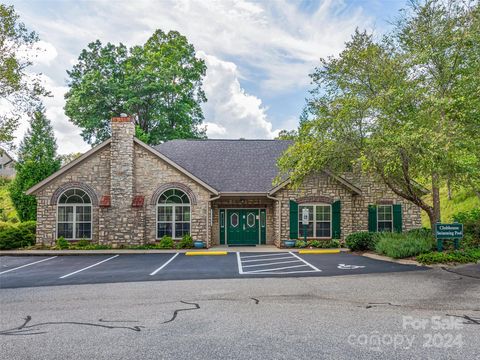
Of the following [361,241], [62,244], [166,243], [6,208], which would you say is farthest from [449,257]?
[6,208]

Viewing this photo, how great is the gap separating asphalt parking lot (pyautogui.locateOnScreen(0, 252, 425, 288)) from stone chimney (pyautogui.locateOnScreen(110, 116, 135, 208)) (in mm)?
3016

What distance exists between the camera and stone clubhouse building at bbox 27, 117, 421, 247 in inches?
699

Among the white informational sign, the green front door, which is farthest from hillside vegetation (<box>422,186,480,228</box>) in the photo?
the green front door

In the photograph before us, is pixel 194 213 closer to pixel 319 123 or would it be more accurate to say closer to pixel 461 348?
pixel 319 123

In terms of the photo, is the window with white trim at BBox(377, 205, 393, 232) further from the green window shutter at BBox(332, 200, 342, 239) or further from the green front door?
the green front door

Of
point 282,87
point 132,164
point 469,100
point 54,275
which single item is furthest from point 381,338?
point 282,87

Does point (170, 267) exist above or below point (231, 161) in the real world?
below

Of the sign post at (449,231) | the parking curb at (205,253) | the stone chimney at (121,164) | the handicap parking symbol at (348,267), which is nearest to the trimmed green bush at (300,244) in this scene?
the parking curb at (205,253)

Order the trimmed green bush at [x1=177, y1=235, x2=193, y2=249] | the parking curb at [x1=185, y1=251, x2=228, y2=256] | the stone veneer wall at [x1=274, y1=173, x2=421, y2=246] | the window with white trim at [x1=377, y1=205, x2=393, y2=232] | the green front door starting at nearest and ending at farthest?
the parking curb at [x1=185, y1=251, x2=228, y2=256]
the trimmed green bush at [x1=177, y1=235, x2=193, y2=249]
the stone veneer wall at [x1=274, y1=173, x2=421, y2=246]
the window with white trim at [x1=377, y1=205, x2=393, y2=232]
the green front door

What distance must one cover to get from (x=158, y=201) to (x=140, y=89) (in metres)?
16.1

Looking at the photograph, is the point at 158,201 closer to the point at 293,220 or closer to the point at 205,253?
the point at 205,253

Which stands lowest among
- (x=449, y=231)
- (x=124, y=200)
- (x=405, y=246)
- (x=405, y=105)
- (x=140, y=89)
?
(x=405, y=246)

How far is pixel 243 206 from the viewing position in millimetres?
19578

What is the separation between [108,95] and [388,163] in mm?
25621
